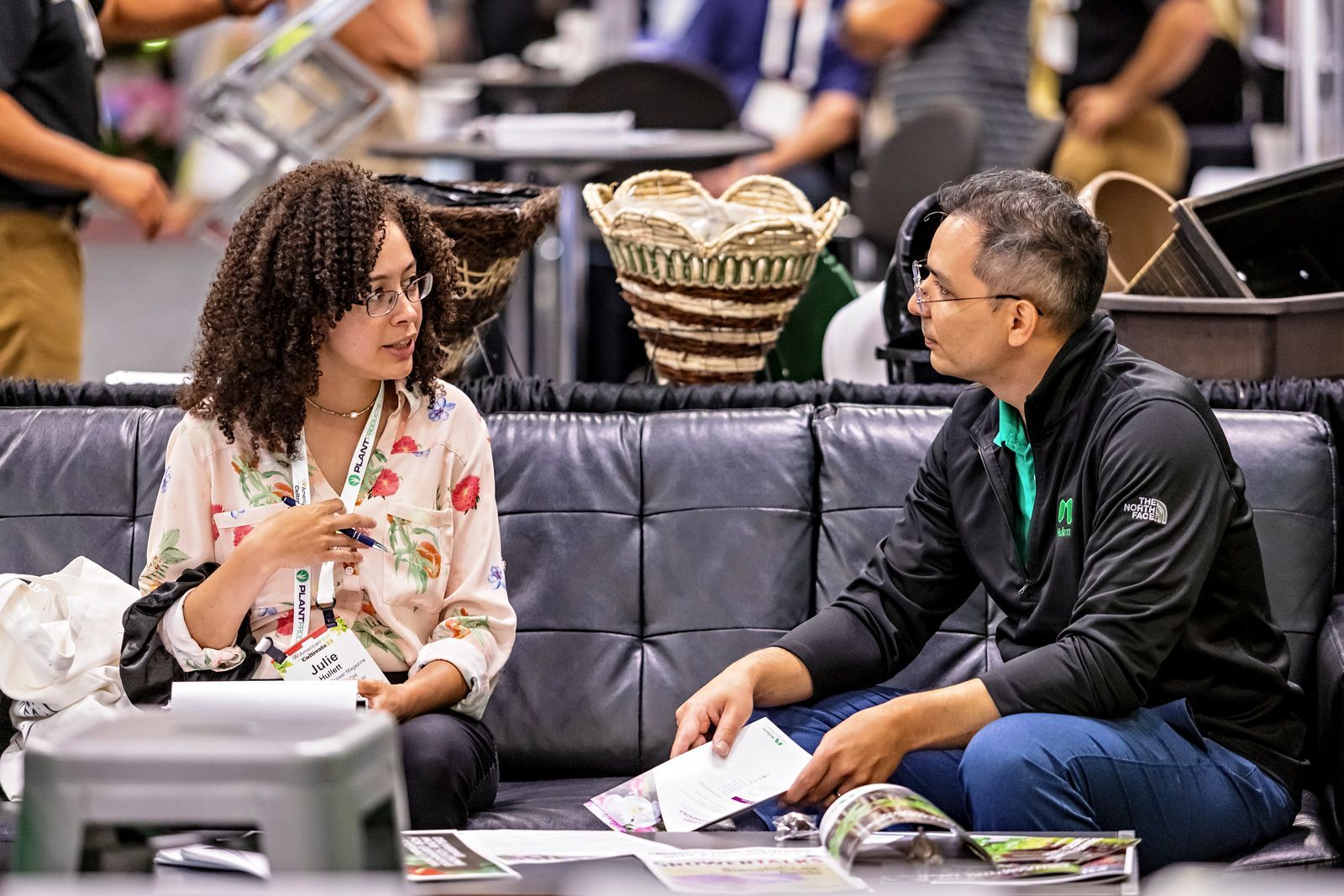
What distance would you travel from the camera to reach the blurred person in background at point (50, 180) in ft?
10.8

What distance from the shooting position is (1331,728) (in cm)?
223

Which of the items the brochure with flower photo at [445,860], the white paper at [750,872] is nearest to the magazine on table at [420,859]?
the brochure with flower photo at [445,860]

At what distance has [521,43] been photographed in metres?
7.24

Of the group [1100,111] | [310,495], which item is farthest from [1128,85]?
[310,495]

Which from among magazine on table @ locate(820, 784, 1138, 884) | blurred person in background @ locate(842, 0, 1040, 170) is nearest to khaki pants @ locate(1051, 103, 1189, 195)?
blurred person in background @ locate(842, 0, 1040, 170)

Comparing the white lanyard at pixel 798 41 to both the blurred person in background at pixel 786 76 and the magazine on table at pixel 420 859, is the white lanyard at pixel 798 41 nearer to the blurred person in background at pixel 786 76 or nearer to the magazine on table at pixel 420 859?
the blurred person in background at pixel 786 76

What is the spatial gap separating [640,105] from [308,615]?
10.9 ft

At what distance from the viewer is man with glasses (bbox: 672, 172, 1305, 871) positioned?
1955 millimetres

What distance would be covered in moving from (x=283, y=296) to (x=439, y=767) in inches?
27.8

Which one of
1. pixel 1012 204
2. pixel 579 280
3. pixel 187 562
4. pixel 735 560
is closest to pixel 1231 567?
pixel 1012 204

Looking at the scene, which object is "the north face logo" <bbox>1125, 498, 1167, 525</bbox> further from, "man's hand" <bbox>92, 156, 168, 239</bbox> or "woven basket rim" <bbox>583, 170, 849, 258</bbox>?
"man's hand" <bbox>92, 156, 168, 239</bbox>

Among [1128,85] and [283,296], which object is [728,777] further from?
[1128,85]

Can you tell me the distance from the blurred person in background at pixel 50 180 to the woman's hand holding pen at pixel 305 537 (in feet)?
5.11

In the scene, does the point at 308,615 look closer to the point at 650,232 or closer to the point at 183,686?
the point at 183,686
